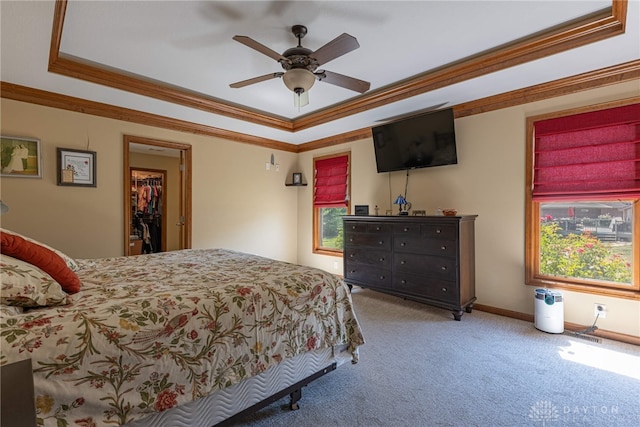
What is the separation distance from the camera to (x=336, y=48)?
2.12m

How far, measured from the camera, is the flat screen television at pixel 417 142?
11.7ft

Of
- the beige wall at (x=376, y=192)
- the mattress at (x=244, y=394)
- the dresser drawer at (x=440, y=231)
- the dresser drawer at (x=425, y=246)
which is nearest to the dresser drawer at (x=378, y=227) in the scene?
the dresser drawer at (x=425, y=246)

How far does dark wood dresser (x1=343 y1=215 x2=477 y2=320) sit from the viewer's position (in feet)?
10.5

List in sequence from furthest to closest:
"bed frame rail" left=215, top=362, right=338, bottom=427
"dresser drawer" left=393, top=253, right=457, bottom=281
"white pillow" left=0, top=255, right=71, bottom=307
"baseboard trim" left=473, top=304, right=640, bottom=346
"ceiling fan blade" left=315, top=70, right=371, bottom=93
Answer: "dresser drawer" left=393, top=253, right=457, bottom=281, "baseboard trim" left=473, top=304, right=640, bottom=346, "ceiling fan blade" left=315, top=70, right=371, bottom=93, "bed frame rail" left=215, top=362, right=338, bottom=427, "white pillow" left=0, top=255, right=71, bottom=307

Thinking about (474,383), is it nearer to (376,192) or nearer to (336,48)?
(336,48)

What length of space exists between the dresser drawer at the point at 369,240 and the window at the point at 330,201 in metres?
0.85

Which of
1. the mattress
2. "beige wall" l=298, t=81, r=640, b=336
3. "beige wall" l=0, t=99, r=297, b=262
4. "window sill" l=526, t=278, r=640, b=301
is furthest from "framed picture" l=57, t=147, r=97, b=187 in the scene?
"window sill" l=526, t=278, r=640, b=301

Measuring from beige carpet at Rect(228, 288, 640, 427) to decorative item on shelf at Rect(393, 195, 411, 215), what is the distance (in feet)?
5.00

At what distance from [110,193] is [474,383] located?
4175mm

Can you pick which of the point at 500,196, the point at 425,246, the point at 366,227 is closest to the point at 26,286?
the point at 425,246

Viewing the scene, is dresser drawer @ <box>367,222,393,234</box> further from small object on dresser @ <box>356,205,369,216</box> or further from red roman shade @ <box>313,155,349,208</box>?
red roman shade @ <box>313,155,349,208</box>

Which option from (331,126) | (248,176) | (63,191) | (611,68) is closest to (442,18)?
(611,68)

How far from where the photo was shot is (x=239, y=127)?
449 cm

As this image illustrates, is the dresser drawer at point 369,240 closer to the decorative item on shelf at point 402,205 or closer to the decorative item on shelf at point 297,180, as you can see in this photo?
the decorative item on shelf at point 402,205
